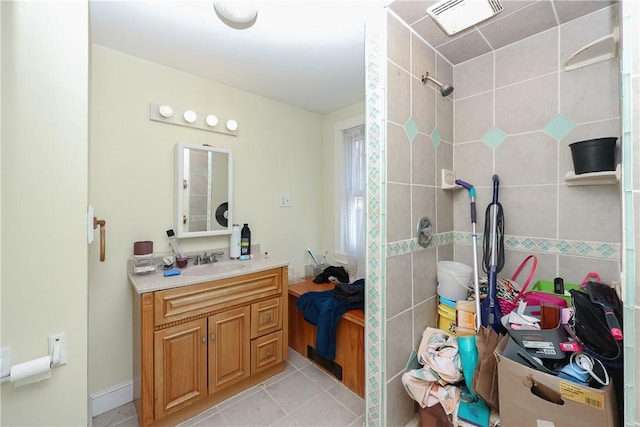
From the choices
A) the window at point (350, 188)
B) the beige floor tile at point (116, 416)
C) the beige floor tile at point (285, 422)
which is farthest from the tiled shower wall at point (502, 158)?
the beige floor tile at point (116, 416)

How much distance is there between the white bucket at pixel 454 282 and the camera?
4.83ft

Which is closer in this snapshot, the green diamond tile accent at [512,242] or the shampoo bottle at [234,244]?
the green diamond tile accent at [512,242]

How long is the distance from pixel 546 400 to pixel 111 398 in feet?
7.65

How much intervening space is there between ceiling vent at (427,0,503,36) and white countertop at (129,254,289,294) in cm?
177

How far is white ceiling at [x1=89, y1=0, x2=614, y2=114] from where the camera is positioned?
4.27 ft

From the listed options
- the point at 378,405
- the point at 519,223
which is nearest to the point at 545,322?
the point at 519,223

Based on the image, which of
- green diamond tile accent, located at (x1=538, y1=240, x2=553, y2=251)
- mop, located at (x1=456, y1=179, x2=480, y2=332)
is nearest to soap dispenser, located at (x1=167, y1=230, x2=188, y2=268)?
mop, located at (x1=456, y1=179, x2=480, y2=332)

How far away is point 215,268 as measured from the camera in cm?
185

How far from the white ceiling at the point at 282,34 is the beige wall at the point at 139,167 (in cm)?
17

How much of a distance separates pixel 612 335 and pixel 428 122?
122cm

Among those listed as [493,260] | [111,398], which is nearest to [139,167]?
[111,398]

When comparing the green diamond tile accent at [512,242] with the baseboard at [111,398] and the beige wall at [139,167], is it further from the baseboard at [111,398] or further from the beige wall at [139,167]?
the baseboard at [111,398]

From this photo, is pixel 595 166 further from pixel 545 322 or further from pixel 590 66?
pixel 545 322

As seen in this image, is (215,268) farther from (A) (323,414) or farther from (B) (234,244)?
(A) (323,414)
